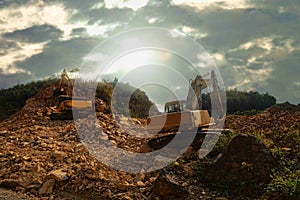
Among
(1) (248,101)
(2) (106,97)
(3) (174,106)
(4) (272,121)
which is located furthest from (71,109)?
(1) (248,101)

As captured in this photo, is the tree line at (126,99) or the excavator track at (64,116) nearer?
the excavator track at (64,116)

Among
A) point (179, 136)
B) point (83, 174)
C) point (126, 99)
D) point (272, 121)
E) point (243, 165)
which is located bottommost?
point (83, 174)

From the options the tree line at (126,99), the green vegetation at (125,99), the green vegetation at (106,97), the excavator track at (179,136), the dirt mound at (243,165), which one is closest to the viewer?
the dirt mound at (243,165)

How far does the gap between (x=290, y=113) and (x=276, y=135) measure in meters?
4.51

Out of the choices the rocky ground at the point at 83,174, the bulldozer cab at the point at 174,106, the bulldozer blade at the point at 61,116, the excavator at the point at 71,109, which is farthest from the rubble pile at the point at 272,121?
the bulldozer blade at the point at 61,116

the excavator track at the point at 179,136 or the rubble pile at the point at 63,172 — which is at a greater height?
the excavator track at the point at 179,136

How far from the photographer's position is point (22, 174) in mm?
8547

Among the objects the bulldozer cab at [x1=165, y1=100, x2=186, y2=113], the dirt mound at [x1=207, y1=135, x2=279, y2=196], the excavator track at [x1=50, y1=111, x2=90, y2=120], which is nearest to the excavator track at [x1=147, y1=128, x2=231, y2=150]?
the bulldozer cab at [x1=165, y1=100, x2=186, y2=113]

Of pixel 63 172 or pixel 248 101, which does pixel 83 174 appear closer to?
pixel 63 172

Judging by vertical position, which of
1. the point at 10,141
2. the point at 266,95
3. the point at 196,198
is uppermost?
the point at 266,95

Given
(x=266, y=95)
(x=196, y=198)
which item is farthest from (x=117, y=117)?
(x=266, y=95)

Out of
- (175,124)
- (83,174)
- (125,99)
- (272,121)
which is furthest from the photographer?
(125,99)

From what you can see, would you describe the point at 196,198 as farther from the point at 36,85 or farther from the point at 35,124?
the point at 36,85

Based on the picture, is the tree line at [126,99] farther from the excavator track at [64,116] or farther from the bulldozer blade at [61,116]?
the bulldozer blade at [61,116]
